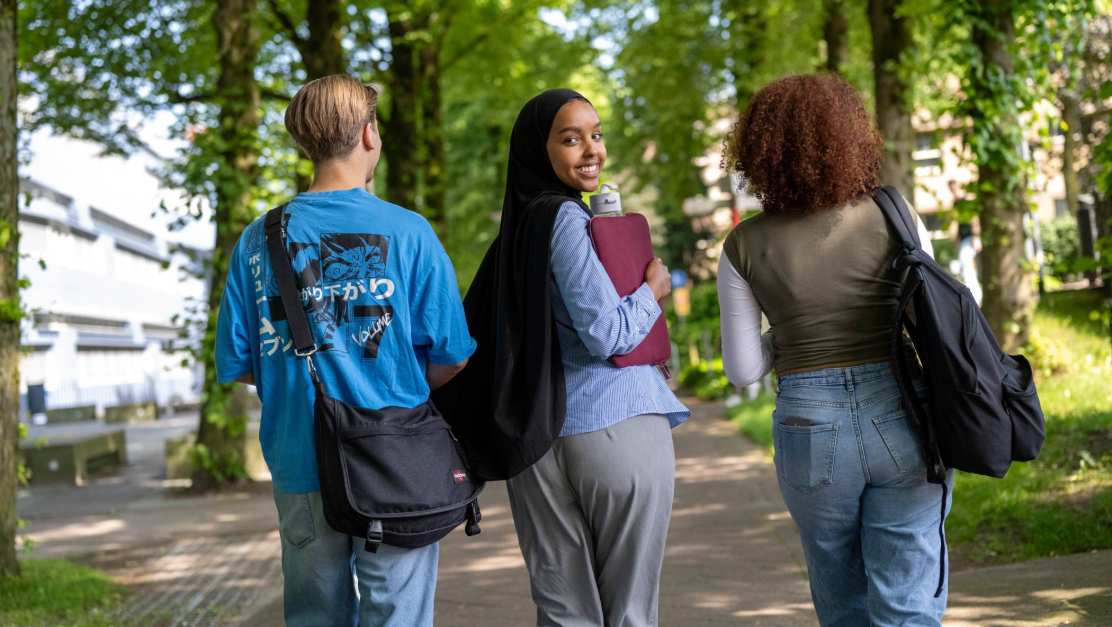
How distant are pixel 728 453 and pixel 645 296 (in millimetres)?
9733

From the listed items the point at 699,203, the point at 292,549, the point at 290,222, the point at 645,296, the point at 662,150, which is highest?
the point at 662,150

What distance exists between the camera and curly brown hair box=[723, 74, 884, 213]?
3.06 meters

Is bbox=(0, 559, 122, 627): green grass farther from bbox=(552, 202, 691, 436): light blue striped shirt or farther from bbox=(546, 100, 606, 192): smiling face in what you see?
bbox=(546, 100, 606, 192): smiling face

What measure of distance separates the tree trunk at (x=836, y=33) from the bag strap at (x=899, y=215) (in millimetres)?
14278

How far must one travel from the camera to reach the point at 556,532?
129 inches

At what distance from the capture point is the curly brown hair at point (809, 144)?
3.06 meters

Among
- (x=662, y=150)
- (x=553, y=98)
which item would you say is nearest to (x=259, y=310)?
(x=553, y=98)

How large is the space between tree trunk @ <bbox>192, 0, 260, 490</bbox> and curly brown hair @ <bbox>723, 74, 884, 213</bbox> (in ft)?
31.5

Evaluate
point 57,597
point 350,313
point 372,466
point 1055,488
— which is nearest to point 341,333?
point 350,313

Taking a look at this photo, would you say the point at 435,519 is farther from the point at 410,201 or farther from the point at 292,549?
the point at 410,201

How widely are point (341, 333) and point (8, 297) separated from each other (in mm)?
4950

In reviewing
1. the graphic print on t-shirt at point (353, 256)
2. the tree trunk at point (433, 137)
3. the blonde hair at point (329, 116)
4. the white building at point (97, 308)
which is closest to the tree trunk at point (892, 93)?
the tree trunk at point (433, 137)

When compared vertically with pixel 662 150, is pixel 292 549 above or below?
below

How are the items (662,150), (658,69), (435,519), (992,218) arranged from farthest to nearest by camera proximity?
1. (662,150)
2. (658,69)
3. (992,218)
4. (435,519)
